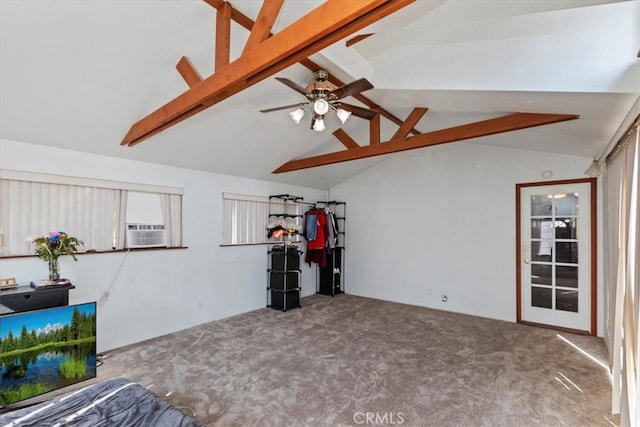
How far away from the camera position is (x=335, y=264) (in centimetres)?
641

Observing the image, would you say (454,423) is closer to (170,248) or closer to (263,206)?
(170,248)

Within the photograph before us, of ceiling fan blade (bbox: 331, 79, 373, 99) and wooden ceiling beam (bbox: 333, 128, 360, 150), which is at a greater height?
wooden ceiling beam (bbox: 333, 128, 360, 150)

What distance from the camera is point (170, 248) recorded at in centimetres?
413

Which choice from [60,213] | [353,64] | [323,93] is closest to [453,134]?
[353,64]

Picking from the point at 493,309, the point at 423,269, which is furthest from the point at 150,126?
the point at 493,309

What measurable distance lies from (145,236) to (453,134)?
3.88 metres

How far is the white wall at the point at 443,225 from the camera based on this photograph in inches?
185

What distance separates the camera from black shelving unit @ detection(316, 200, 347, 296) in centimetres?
628

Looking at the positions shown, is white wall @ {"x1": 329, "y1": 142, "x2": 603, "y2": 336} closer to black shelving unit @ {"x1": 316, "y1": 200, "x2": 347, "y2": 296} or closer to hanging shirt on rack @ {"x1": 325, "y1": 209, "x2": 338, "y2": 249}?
black shelving unit @ {"x1": 316, "y1": 200, "x2": 347, "y2": 296}

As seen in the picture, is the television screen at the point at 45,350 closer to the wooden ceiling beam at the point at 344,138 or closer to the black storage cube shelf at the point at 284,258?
the black storage cube shelf at the point at 284,258

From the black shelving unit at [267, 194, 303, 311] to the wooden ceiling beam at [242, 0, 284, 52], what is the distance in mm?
3781

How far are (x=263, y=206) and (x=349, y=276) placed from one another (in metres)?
2.34

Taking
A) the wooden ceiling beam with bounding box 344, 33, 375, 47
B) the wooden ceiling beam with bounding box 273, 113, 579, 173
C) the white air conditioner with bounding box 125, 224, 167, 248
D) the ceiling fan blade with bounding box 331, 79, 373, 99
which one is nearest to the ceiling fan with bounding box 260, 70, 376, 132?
the ceiling fan blade with bounding box 331, 79, 373, 99

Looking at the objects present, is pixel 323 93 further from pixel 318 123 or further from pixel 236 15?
pixel 236 15
